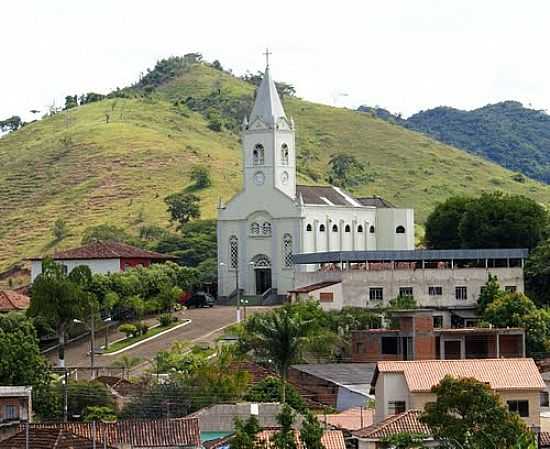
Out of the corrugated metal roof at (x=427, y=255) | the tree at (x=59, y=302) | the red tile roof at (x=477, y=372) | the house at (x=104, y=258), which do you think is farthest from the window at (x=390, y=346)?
the house at (x=104, y=258)

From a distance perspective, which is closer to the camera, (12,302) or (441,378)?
(441,378)

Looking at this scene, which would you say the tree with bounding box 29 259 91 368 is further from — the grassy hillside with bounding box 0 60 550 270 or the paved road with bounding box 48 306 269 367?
the grassy hillside with bounding box 0 60 550 270

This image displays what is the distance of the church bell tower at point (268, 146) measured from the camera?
313 feet

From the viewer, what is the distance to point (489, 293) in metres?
81.0

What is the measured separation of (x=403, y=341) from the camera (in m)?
71.8

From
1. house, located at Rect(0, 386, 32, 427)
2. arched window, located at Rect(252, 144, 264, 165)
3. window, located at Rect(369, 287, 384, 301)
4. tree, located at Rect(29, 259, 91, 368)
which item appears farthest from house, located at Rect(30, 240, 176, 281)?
house, located at Rect(0, 386, 32, 427)

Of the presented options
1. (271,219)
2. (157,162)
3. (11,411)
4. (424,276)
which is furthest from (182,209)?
(11,411)

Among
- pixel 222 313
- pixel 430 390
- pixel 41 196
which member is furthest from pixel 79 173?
pixel 430 390

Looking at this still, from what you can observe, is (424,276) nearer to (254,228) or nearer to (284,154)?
(254,228)

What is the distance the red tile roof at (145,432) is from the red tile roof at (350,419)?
5.31 metres

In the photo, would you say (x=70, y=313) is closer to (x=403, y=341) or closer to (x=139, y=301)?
(x=139, y=301)

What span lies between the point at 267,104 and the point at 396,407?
4703 cm

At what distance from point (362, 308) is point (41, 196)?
66518 mm

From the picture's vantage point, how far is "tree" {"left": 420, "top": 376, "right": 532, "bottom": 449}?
43.0 m
